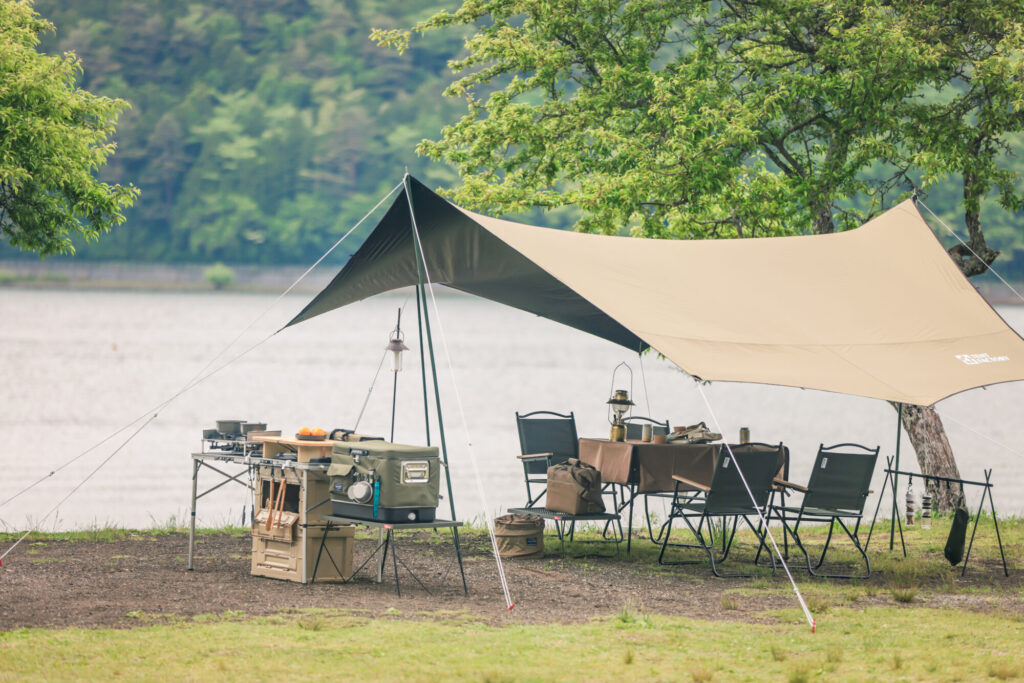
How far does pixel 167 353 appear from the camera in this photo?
41219mm

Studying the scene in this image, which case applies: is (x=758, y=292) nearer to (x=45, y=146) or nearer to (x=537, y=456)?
(x=537, y=456)

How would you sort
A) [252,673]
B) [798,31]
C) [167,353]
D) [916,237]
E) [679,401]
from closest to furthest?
[252,673]
[916,237]
[798,31]
[679,401]
[167,353]

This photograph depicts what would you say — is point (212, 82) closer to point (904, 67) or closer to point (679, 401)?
point (679, 401)

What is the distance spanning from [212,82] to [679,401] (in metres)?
39.1

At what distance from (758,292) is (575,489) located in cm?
162

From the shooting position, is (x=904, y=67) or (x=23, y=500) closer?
(x=904, y=67)

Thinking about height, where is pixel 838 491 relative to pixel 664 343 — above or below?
below

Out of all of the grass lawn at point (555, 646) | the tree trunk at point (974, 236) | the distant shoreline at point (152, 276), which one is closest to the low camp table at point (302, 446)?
the grass lawn at point (555, 646)

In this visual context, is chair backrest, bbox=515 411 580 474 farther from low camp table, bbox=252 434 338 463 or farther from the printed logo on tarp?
the printed logo on tarp

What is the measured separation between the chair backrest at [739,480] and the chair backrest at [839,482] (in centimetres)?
25

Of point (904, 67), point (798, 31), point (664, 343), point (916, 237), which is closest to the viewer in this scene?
point (664, 343)

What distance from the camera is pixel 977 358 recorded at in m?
6.67

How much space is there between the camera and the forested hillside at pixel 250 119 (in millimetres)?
55938

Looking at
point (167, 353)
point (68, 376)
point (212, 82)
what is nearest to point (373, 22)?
point (212, 82)
